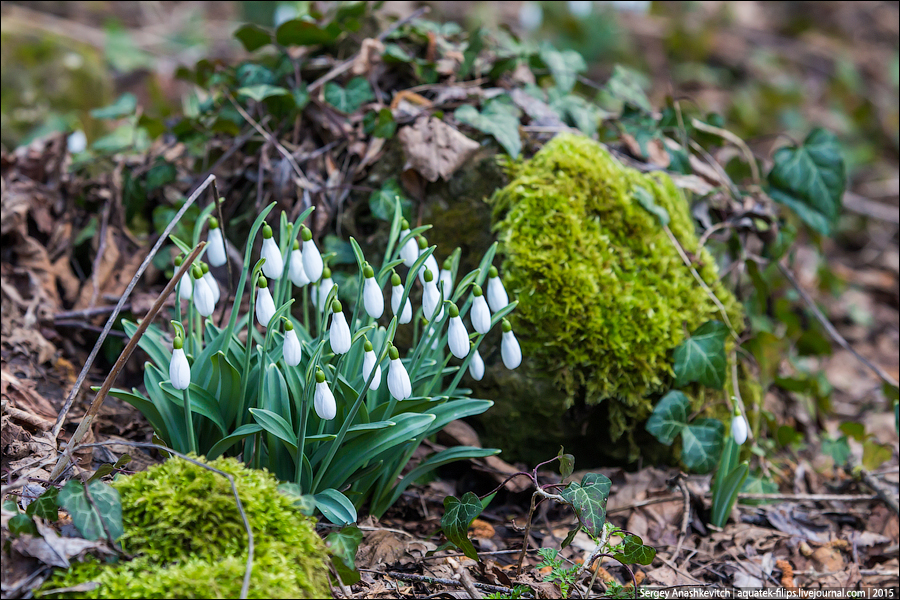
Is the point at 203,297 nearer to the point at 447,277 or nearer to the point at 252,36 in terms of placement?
the point at 447,277

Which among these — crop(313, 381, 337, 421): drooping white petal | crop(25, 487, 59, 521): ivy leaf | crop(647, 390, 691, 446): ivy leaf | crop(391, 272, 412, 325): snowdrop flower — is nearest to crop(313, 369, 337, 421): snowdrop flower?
crop(313, 381, 337, 421): drooping white petal

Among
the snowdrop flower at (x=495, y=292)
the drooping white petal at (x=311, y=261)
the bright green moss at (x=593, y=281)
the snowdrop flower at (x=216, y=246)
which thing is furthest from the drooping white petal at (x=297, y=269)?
the bright green moss at (x=593, y=281)

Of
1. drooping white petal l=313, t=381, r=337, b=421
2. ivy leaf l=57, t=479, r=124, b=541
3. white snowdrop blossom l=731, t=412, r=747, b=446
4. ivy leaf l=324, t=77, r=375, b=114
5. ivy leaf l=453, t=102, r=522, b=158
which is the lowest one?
white snowdrop blossom l=731, t=412, r=747, b=446

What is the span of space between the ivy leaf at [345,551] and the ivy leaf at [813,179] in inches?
104

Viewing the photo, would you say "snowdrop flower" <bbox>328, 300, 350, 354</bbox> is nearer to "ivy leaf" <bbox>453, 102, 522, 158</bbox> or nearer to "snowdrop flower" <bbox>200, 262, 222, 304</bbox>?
"snowdrop flower" <bbox>200, 262, 222, 304</bbox>

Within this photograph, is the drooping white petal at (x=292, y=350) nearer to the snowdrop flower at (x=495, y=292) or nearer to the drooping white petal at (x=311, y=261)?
the drooping white petal at (x=311, y=261)

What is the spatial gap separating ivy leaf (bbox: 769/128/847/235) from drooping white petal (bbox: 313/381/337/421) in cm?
255

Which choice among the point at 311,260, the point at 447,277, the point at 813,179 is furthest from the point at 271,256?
the point at 813,179

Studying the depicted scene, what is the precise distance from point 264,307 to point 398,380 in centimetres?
43

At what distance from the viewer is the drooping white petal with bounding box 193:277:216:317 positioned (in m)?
1.79

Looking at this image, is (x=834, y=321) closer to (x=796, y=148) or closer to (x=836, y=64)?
(x=796, y=148)

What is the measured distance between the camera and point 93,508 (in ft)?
Answer: 4.84

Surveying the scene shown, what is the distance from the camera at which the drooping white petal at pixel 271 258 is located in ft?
5.91

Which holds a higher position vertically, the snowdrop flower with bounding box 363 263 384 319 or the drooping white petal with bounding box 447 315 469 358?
the snowdrop flower with bounding box 363 263 384 319
